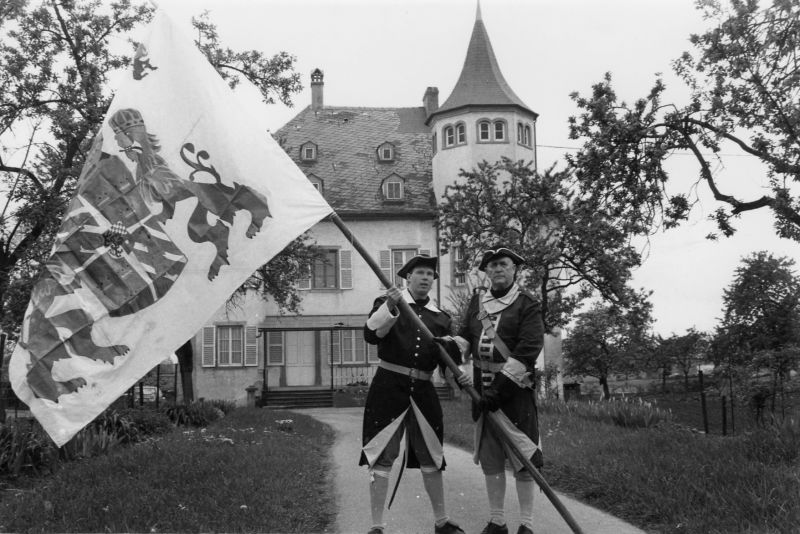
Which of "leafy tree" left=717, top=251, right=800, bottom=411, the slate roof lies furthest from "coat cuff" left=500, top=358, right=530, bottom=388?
the slate roof

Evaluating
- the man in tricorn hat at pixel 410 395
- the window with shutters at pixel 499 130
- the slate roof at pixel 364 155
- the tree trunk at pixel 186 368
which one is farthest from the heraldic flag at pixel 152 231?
the window with shutters at pixel 499 130

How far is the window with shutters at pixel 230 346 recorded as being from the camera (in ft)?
111

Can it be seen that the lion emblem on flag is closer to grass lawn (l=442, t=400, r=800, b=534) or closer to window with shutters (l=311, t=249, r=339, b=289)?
grass lawn (l=442, t=400, r=800, b=534)

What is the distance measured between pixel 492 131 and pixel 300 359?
13.4 meters

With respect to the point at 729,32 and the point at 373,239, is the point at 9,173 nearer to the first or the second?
the point at 729,32

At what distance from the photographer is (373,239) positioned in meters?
34.4

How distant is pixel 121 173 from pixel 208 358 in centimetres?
3003

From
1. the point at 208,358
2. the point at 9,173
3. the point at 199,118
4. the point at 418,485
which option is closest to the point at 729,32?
the point at 418,485

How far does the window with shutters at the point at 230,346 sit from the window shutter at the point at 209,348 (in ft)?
0.86

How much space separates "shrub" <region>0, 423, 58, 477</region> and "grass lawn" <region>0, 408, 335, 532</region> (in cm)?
26

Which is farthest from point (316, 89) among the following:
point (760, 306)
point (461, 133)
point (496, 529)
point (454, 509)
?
point (496, 529)

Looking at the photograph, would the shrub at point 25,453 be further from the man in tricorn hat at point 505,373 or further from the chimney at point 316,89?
the chimney at point 316,89

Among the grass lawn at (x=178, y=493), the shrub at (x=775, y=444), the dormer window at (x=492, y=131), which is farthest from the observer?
the dormer window at (x=492, y=131)

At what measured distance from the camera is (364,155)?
37500mm
